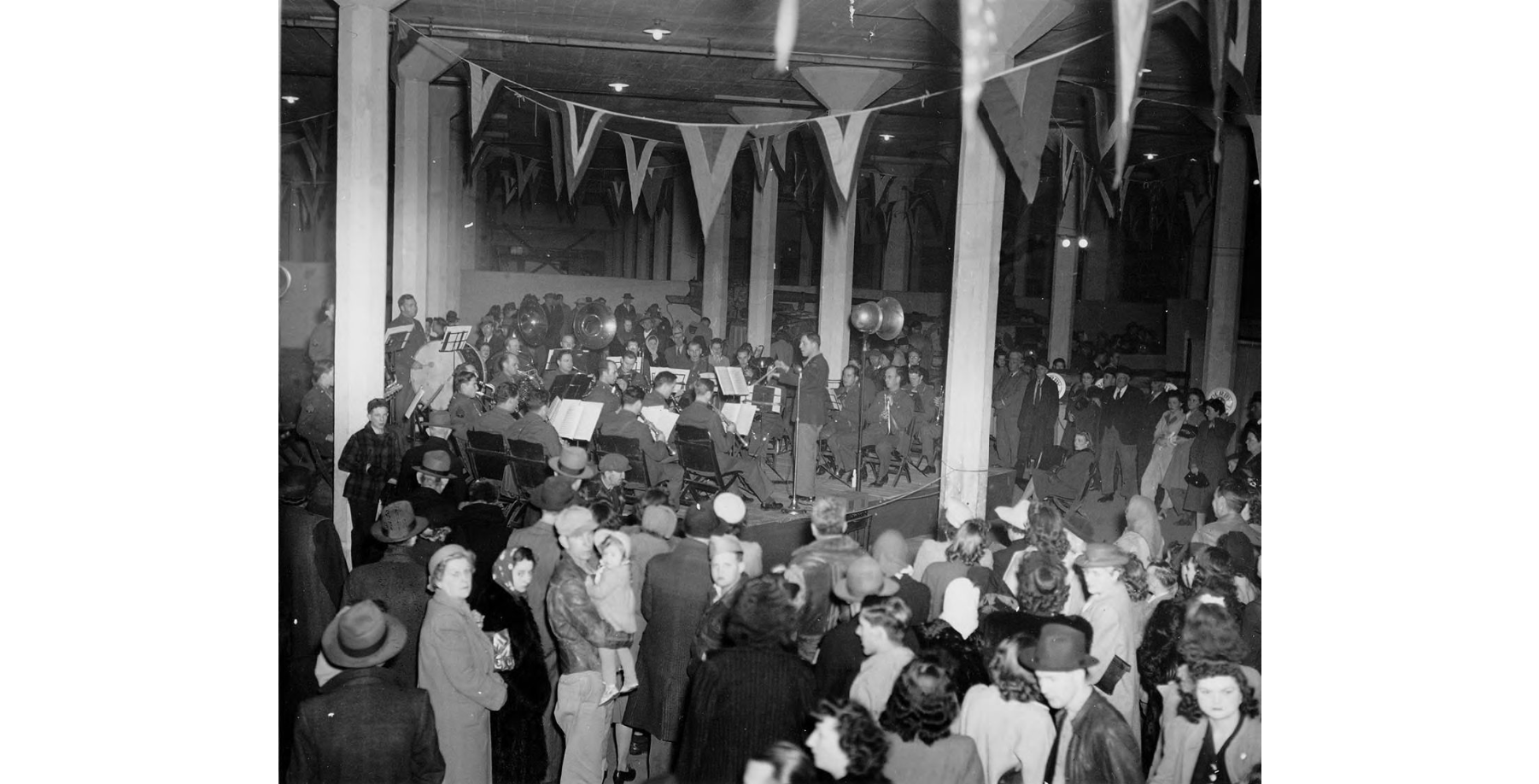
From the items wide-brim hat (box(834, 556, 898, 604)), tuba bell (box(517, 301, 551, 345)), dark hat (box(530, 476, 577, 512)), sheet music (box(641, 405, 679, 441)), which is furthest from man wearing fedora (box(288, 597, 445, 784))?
tuba bell (box(517, 301, 551, 345))

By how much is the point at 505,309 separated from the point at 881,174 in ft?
9.79

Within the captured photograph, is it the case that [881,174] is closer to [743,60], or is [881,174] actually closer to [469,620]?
[743,60]

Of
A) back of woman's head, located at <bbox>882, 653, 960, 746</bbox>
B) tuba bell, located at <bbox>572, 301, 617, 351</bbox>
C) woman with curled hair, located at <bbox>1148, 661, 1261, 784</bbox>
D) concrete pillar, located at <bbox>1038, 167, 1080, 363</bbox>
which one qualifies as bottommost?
woman with curled hair, located at <bbox>1148, 661, 1261, 784</bbox>

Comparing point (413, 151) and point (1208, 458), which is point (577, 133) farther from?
point (1208, 458)

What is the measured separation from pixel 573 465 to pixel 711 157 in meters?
3.76

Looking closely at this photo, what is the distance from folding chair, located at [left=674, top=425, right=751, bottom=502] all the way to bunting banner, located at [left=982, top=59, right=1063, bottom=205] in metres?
2.58

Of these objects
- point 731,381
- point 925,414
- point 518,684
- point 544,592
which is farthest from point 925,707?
point 731,381

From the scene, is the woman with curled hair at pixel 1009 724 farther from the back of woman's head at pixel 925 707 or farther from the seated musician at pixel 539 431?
the seated musician at pixel 539 431

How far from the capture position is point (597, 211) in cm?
910

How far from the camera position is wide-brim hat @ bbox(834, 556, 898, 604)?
4.25 meters

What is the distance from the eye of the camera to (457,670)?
386 cm

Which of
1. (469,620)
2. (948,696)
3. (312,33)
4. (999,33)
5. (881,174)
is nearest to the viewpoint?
(948,696)

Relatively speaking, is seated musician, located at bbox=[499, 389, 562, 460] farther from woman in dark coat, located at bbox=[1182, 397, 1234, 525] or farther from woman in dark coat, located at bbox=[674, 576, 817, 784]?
woman in dark coat, located at bbox=[1182, 397, 1234, 525]

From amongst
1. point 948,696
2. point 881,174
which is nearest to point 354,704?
point 948,696
